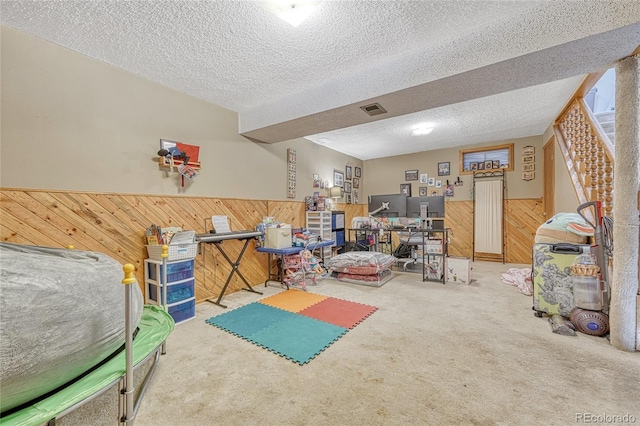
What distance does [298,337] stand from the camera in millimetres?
2393

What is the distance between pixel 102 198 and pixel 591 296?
4.88 meters

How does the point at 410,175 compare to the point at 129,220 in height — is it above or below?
above

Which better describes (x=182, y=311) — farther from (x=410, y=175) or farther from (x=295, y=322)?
(x=410, y=175)

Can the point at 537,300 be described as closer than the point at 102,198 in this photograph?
No

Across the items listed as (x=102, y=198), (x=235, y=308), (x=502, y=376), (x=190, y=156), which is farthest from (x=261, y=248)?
(x=502, y=376)

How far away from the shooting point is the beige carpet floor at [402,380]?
148cm

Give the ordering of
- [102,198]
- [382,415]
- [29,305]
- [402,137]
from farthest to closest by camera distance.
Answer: [402,137] → [102,198] → [382,415] → [29,305]

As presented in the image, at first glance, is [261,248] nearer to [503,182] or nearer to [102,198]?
[102,198]

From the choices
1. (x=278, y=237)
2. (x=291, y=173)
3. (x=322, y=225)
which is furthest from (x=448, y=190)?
(x=278, y=237)

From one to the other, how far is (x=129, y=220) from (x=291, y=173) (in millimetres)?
2788

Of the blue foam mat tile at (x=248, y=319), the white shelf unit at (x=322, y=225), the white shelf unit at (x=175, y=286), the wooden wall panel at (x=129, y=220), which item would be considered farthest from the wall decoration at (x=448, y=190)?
the white shelf unit at (x=175, y=286)

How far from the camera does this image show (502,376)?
180 cm

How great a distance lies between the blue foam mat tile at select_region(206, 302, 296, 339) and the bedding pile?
1.61 m

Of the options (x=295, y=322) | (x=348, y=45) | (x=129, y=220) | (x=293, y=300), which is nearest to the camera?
(x=348, y=45)
